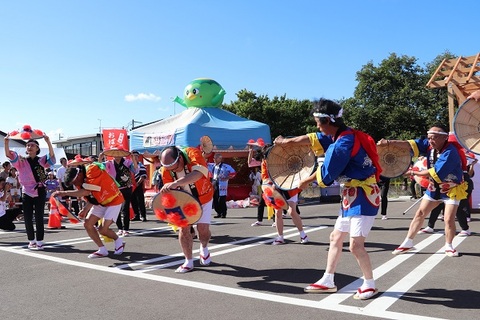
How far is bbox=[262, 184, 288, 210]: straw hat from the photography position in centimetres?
742

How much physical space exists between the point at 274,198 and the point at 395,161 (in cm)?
202

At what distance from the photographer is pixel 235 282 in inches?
209

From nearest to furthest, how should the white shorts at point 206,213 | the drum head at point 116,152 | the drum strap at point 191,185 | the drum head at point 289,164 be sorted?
the drum head at point 289,164 < the drum strap at point 191,185 < the white shorts at point 206,213 < the drum head at point 116,152

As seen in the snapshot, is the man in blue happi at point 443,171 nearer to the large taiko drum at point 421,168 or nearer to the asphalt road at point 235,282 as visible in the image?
the asphalt road at point 235,282

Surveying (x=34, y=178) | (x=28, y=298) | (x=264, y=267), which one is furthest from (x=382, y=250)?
(x=34, y=178)

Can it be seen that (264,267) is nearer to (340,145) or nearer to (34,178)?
(340,145)

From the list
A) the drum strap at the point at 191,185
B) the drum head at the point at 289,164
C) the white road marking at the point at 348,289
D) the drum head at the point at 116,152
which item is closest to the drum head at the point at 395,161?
the white road marking at the point at 348,289

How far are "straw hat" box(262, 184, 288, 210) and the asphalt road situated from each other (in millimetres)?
725

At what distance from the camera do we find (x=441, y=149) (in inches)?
255

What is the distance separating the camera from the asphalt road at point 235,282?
13.7 feet

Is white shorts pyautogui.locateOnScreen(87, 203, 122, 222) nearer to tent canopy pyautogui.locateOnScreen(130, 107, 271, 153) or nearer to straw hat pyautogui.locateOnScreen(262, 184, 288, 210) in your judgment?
straw hat pyautogui.locateOnScreen(262, 184, 288, 210)

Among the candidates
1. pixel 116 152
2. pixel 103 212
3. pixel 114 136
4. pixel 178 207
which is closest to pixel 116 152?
pixel 116 152

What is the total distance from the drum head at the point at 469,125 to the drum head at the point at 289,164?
2.05m

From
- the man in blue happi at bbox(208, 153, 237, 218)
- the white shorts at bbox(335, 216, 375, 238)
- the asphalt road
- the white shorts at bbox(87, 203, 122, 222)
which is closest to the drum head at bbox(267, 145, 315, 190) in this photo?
the white shorts at bbox(335, 216, 375, 238)
